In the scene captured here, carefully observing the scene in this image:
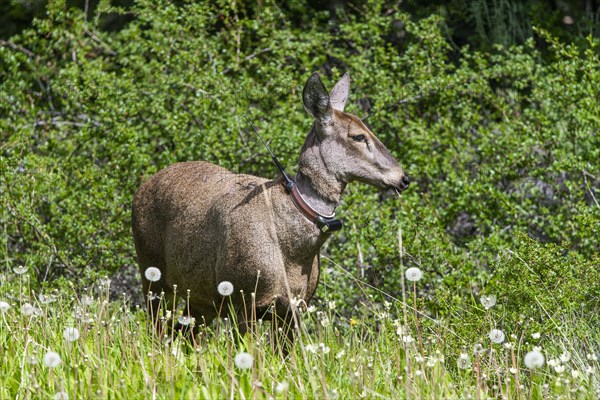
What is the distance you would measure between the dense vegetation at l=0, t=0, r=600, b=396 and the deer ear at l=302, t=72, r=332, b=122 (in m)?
1.66

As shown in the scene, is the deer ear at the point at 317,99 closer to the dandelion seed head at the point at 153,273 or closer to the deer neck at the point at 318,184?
the deer neck at the point at 318,184

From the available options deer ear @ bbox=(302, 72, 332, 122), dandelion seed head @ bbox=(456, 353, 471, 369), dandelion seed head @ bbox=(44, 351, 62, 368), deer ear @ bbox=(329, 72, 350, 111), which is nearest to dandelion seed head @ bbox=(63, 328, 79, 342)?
dandelion seed head @ bbox=(44, 351, 62, 368)

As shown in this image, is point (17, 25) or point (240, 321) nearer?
point (240, 321)

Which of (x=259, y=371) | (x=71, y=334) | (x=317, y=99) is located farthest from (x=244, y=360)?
Result: (x=317, y=99)

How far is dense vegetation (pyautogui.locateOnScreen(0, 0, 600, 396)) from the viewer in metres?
7.92

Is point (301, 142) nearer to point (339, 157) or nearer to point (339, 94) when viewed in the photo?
point (339, 94)

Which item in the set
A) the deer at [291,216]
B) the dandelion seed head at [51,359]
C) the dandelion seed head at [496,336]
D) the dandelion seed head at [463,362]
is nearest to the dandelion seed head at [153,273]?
the deer at [291,216]

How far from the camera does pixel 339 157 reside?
583 cm

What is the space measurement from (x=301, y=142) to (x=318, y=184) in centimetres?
262

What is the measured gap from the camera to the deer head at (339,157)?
19.1 ft

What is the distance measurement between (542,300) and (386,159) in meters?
1.18

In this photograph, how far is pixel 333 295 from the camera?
25.0 ft

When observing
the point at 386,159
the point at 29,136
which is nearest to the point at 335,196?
the point at 386,159

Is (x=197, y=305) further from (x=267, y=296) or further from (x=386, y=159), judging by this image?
(x=386, y=159)
